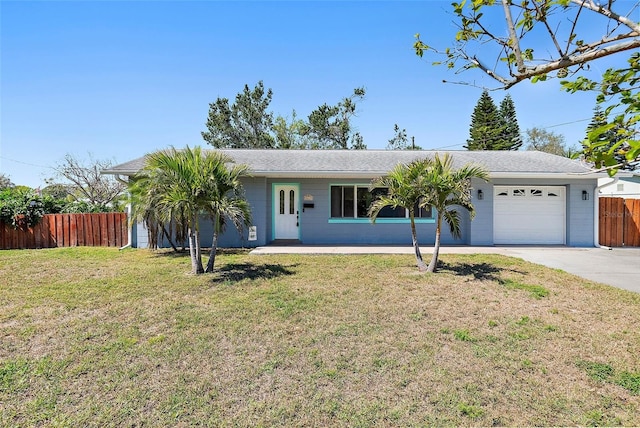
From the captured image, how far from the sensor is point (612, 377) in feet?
11.0

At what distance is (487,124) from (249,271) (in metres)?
34.2

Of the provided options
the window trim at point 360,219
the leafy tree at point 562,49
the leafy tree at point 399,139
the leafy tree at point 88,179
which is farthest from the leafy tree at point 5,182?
the leafy tree at point 562,49

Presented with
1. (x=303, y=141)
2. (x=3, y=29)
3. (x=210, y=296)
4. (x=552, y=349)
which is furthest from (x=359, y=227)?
(x=303, y=141)

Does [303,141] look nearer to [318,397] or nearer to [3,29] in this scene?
[3,29]

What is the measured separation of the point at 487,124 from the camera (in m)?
34.3

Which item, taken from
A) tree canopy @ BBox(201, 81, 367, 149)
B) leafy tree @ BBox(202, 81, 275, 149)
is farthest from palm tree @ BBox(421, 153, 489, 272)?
leafy tree @ BBox(202, 81, 275, 149)

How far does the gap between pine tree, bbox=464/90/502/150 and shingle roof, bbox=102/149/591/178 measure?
21.4m

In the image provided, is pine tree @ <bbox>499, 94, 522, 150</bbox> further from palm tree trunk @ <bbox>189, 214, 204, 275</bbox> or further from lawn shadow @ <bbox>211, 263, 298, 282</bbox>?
palm tree trunk @ <bbox>189, 214, 204, 275</bbox>

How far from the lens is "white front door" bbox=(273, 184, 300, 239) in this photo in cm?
1255

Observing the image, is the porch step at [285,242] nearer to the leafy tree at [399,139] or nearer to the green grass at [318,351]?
the green grass at [318,351]

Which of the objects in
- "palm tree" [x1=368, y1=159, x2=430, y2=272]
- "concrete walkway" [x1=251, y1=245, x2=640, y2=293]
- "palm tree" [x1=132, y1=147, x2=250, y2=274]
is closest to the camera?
"palm tree" [x1=132, y1=147, x2=250, y2=274]

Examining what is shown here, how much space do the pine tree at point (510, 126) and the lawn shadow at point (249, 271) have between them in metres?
33.7

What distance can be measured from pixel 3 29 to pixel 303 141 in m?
23.1

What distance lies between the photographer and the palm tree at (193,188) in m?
6.90
